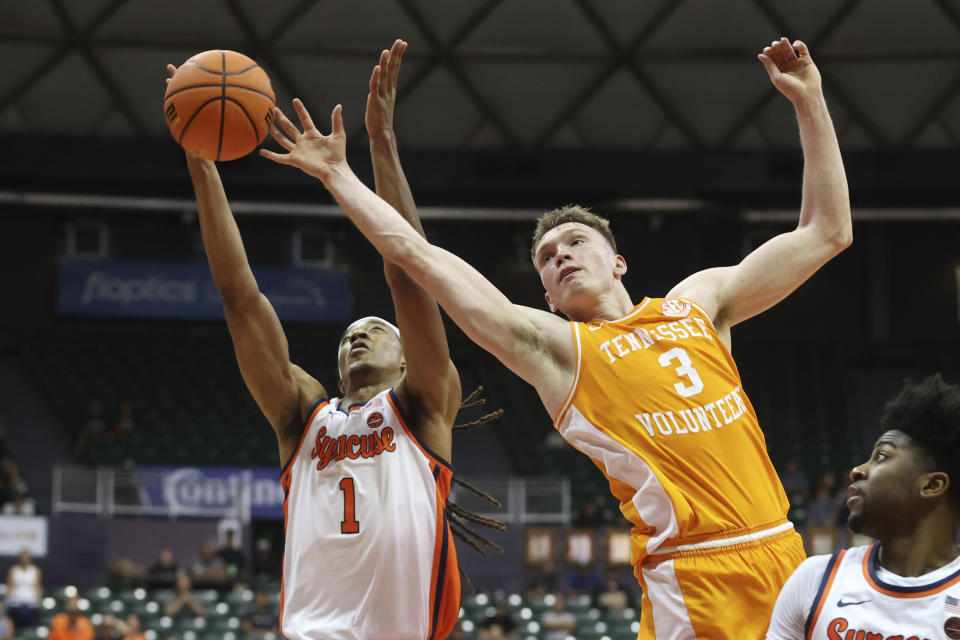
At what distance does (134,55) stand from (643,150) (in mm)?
9862

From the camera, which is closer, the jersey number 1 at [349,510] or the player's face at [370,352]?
the jersey number 1 at [349,510]

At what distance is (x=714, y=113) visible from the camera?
2258cm

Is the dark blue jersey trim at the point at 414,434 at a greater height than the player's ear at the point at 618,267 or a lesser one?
lesser

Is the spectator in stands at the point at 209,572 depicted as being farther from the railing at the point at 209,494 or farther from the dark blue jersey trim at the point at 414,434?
the dark blue jersey trim at the point at 414,434

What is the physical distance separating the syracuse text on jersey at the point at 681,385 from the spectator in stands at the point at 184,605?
11.2 metres

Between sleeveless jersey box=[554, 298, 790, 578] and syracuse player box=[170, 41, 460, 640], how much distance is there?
1012 mm

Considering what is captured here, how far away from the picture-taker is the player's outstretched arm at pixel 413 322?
433 cm

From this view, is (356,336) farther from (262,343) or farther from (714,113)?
(714,113)

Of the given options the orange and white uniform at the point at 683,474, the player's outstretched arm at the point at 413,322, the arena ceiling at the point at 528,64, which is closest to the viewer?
the orange and white uniform at the point at 683,474

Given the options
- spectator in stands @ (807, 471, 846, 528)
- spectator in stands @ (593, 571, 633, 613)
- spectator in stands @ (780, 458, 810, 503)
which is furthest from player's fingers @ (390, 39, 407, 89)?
spectator in stands @ (780, 458, 810, 503)

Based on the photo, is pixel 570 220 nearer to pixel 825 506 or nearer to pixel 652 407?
pixel 652 407

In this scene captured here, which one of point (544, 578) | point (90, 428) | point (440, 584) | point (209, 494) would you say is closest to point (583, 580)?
point (544, 578)

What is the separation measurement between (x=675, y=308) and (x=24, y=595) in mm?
12116

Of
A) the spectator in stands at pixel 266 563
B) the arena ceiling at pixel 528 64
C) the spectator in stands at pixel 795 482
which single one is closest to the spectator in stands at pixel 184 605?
the spectator in stands at pixel 266 563
